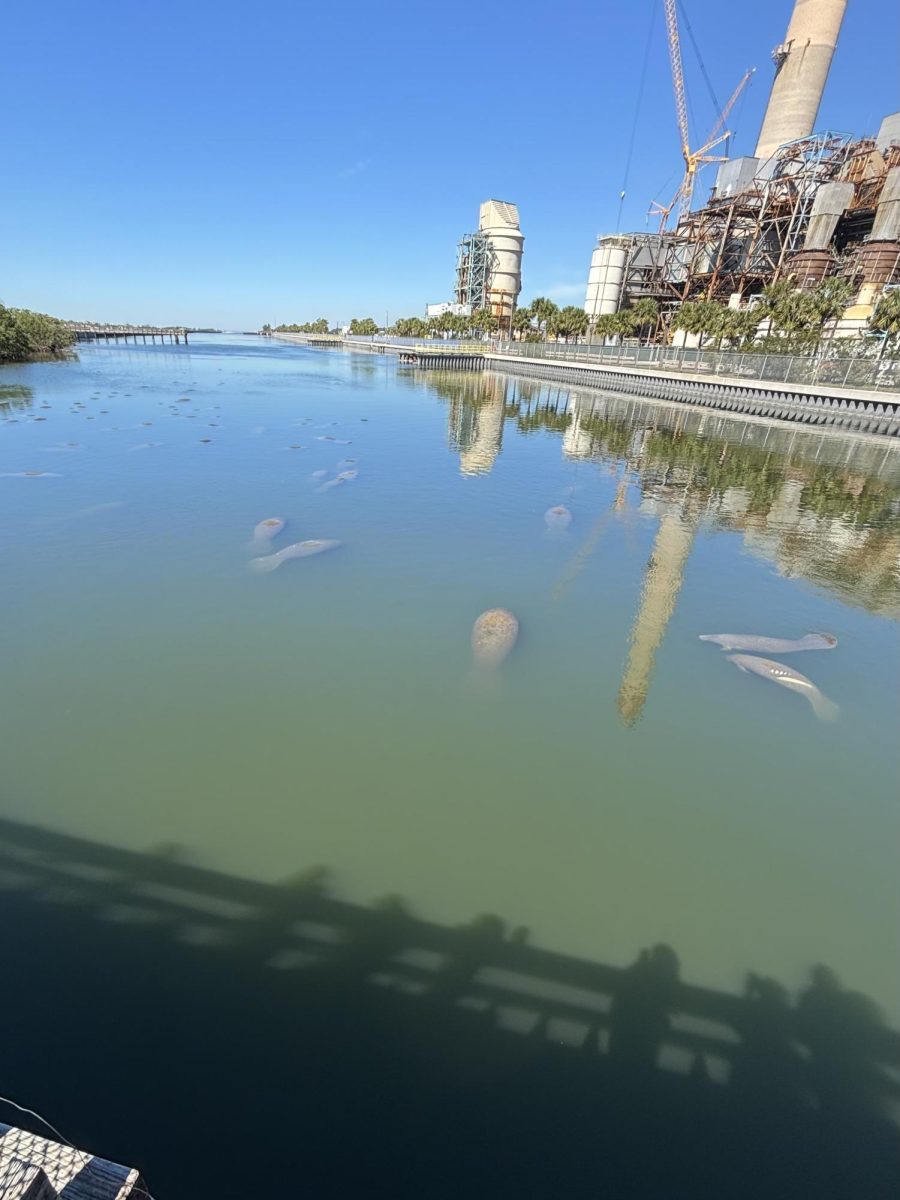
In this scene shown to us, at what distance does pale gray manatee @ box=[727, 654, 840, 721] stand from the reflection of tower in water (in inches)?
622

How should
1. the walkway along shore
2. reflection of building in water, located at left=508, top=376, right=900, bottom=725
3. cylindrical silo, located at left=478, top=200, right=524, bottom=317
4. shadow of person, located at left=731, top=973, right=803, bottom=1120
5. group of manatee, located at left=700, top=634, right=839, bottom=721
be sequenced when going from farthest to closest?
cylindrical silo, located at left=478, top=200, right=524, bottom=317
the walkway along shore
reflection of building in water, located at left=508, top=376, right=900, bottom=725
group of manatee, located at left=700, top=634, right=839, bottom=721
shadow of person, located at left=731, top=973, right=803, bottom=1120

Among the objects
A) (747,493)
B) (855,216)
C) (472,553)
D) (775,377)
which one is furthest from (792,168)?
(472,553)

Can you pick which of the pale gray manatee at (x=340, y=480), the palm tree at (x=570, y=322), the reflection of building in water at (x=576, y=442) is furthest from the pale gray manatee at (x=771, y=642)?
the palm tree at (x=570, y=322)

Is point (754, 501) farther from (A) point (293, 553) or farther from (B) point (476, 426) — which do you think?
(B) point (476, 426)

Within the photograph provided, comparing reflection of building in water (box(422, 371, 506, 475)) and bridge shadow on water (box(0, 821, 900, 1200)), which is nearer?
bridge shadow on water (box(0, 821, 900, 1200))

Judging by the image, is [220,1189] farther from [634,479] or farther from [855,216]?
[855,216]

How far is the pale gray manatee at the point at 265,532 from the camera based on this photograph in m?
14.1

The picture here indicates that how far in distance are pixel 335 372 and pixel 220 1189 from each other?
7860 cm

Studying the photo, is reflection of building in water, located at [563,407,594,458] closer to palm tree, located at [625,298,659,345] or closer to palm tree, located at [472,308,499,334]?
palm tree, located at [625,298,659,345]

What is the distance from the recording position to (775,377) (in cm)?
3972

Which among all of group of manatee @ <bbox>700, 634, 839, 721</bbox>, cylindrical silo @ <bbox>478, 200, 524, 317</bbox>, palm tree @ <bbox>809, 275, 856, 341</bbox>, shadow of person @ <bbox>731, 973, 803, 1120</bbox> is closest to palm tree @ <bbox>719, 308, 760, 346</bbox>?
palm tree @ <bbox>809, 275, 856, 341</bbox>

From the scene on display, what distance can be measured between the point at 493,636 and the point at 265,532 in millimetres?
7921

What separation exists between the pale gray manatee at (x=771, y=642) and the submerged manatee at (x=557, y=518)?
7177 mm

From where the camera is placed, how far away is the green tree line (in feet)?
178
